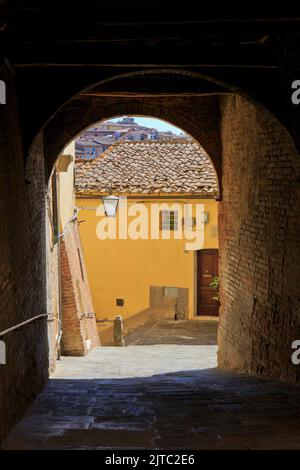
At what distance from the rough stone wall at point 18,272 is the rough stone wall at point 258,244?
2902 millimetres

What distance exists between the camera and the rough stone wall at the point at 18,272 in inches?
227

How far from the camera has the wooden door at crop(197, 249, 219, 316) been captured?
21656mm

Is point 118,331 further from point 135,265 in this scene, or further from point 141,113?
point 141,113

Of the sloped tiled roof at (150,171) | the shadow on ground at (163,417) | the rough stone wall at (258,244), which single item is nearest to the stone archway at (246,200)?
the rough stone wall at (258,244)

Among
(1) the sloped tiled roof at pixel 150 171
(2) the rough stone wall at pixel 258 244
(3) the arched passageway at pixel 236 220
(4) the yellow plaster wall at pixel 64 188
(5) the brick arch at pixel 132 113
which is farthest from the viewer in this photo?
(1) the sloped tiled roof at pixel 150 171

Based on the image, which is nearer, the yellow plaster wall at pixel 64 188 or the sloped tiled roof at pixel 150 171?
the yellow plaster wall at pixel 64 188

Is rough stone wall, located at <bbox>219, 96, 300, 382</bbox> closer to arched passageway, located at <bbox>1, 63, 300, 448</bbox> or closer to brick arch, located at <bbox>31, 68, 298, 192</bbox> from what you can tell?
A: arched passageway, located at <bbox>1, 63, 300, 448</bbox>

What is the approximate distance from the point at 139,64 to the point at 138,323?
1497cm

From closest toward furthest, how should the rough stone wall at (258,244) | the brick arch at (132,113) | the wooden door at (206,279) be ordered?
the rough stone wall at (258,244) → the brick arch at (132,113) → the wooden door at (206,279)

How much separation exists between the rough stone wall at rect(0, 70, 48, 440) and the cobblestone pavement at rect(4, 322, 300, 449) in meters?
0.27

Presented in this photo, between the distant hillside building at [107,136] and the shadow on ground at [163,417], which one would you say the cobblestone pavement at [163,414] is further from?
the distant hillside building at [107,136]

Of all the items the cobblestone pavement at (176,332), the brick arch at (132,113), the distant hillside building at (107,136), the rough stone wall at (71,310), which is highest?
the distant hillside building at (107,136)

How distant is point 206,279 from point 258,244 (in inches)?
510
